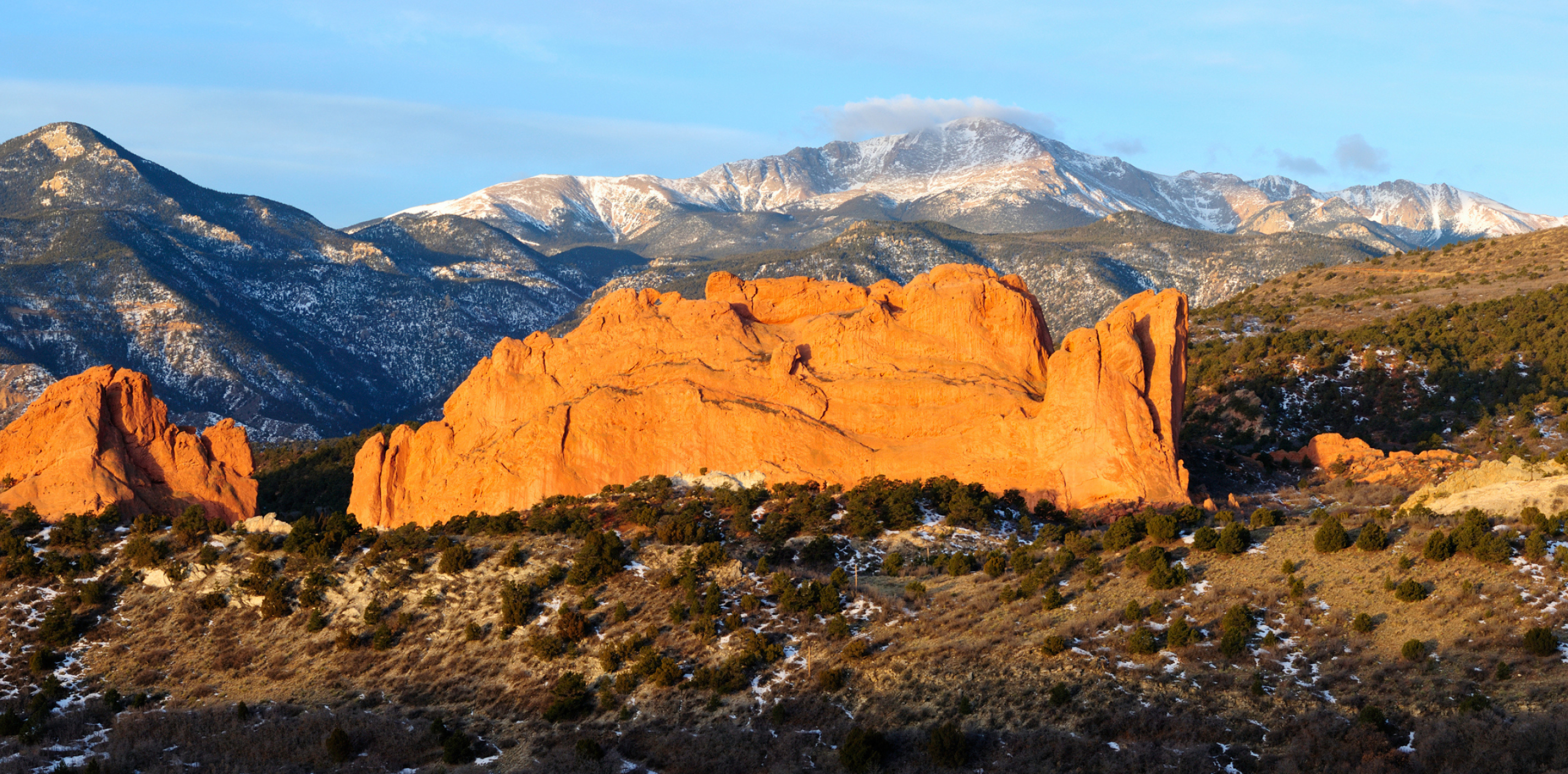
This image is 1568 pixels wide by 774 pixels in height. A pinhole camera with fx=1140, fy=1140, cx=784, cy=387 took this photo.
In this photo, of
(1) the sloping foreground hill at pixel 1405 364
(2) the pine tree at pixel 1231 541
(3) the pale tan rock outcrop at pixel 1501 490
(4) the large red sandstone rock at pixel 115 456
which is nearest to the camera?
(2) the pine tree at pixel 1231 541

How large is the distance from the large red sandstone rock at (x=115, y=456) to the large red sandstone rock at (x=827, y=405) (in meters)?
6.44

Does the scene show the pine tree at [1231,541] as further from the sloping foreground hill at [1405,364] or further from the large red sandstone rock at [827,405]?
the sloping foreground hill at [1405,364]

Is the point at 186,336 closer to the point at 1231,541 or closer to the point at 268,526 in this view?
the point at 268,526

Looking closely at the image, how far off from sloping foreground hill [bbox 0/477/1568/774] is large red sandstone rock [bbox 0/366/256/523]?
2512mm

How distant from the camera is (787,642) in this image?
3750 cm

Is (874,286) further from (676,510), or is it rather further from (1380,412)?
(1380,412)

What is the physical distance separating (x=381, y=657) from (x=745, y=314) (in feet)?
78.7

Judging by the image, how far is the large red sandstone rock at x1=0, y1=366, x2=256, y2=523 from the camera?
50312 millimetres


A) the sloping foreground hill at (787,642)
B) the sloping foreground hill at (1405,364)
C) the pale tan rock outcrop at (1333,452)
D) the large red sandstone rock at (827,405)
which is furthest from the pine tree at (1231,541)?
the sloping foreground hill at (1405,364)

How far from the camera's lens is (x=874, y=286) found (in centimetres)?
5781

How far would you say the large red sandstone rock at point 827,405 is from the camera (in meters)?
46.9

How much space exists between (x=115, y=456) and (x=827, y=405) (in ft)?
106

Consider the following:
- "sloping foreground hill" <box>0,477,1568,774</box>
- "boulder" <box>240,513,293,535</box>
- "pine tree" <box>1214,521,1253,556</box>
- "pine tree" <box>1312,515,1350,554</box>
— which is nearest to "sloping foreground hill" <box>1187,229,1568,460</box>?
"sloping foreground hill" <box>0,477,1568,774</box>

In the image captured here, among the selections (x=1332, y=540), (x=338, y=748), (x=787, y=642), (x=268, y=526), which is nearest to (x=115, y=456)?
(x=268, y=526)
